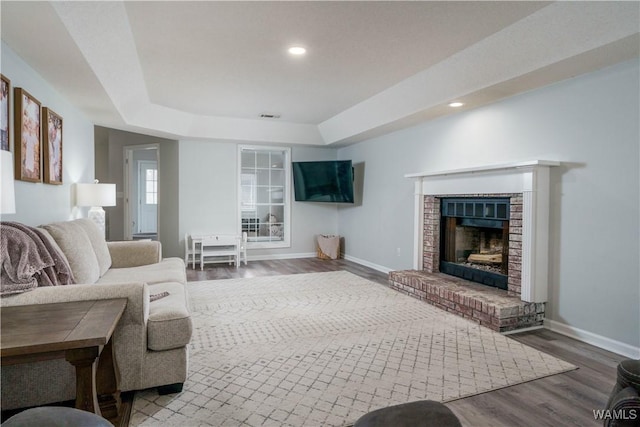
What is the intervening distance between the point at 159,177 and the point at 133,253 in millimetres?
3076

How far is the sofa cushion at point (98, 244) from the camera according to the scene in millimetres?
3299

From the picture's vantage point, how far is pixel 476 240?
441cm

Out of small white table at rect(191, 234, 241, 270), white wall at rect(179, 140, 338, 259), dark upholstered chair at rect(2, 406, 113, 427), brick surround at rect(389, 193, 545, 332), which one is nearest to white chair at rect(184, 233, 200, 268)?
small white table at rect(191, 234, 241, 270)

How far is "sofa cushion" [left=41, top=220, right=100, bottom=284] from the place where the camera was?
2.62 m

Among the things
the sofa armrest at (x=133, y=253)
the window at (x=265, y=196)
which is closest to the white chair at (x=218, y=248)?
the window at (x=265, y=196)

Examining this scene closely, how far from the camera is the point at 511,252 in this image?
11.5 ft

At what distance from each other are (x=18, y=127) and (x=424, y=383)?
3240mm

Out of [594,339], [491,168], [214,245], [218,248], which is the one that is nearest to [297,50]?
[491,168]

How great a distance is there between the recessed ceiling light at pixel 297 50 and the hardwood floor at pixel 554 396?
9.81 ft

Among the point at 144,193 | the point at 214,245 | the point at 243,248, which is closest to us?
the point at 214,245

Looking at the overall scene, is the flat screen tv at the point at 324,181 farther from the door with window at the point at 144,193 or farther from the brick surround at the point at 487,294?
the door with window at the point at 144,193

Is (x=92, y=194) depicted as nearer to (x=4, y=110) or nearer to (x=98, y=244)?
(x=98, y=244)

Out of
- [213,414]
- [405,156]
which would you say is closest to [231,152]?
[405,156]

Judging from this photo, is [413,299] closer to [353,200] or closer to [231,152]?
[353,200]
